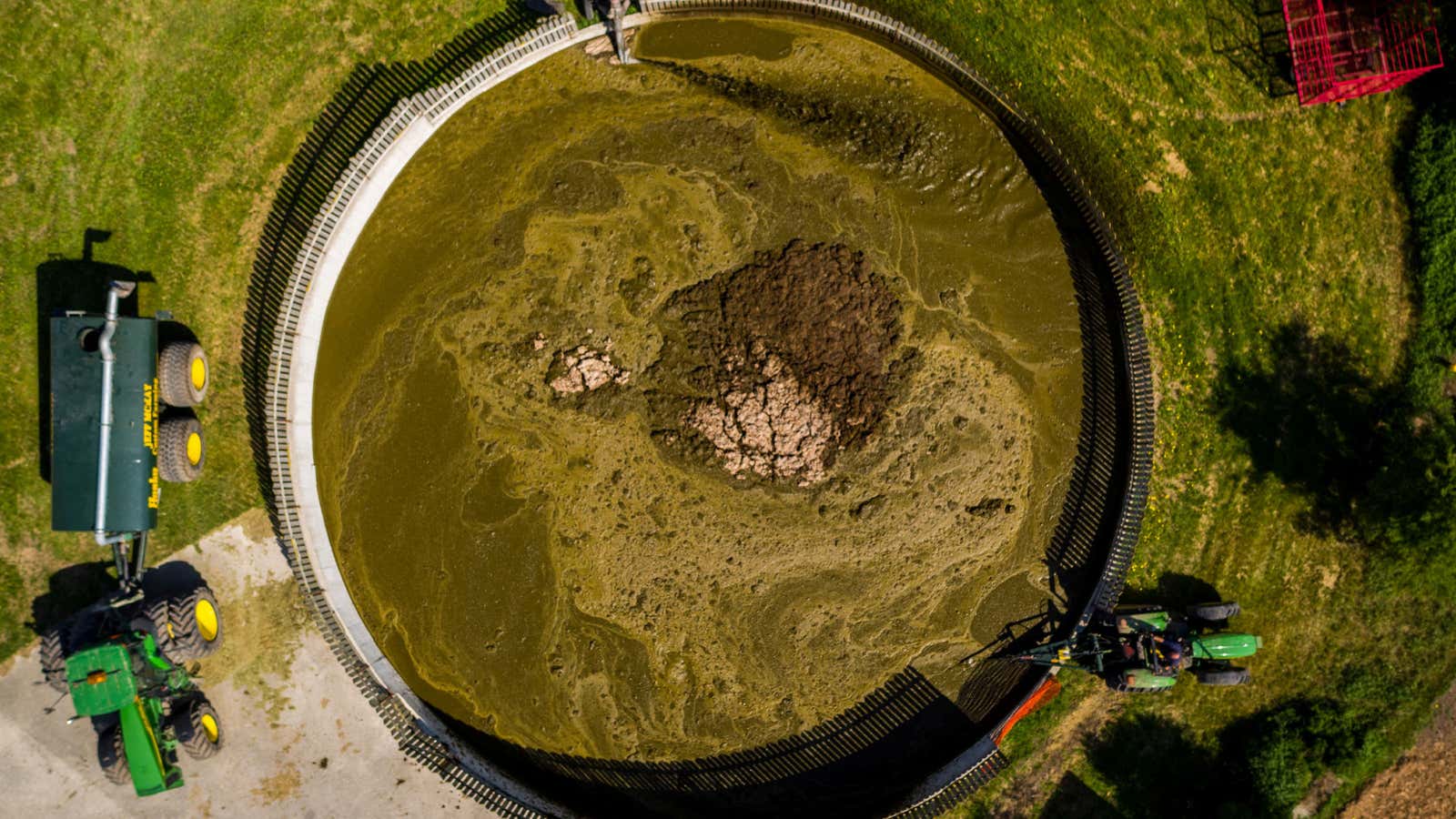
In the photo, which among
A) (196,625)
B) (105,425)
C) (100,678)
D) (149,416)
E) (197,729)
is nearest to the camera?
(100,678)

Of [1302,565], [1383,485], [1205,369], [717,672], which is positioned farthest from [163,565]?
[1383,485]

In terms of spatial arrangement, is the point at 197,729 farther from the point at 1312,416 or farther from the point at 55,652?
the point at 1312,416

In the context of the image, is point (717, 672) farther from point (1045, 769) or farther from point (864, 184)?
point (864, 184)

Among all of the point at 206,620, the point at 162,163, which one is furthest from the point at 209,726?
the point at 162,163

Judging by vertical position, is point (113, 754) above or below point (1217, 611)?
below

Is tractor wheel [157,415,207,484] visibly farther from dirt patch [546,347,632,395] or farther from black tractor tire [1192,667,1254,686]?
black tractor tire [1192,667,1254,686]

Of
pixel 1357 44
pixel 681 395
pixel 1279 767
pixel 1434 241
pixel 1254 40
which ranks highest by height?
pixel 1254 40

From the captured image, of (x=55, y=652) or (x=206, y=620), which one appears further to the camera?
(x=206, y=620)

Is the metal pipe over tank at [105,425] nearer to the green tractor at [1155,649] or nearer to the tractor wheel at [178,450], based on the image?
the tractor wheel at [178,450]
